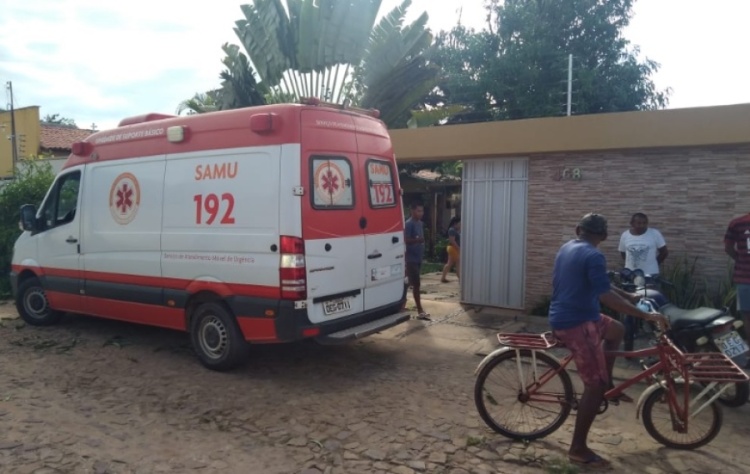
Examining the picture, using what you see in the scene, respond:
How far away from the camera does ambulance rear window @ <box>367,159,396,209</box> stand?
19.2 ft

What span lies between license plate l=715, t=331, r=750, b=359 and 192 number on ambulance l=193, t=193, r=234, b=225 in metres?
4.35

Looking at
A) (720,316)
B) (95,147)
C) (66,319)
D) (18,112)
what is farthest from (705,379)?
(18,112)

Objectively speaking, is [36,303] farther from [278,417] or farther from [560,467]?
[560,467]

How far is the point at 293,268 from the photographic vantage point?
500cm

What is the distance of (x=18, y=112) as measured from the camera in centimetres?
2533

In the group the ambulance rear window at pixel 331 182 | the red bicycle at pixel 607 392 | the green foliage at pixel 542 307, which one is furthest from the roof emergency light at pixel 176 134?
the green foliage at pixel 542 307

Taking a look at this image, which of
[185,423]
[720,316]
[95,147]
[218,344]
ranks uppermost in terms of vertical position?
[95,147]

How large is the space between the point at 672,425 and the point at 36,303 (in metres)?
7.59

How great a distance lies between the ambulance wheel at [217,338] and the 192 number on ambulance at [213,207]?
85 cm

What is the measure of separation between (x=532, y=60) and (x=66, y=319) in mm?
14413

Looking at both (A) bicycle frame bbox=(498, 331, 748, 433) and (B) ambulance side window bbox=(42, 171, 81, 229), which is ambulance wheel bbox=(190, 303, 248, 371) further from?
(A) bicycle frame bbox=(498, 331, 748, 433)

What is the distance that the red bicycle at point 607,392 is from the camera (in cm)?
380

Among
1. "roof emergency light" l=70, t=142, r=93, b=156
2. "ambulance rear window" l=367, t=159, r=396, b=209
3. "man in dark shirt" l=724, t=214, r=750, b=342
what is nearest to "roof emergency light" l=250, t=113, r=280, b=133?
"ambulance rear window" l=367, t=159, r=396, b=209

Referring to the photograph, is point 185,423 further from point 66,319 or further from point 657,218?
point 657,218
